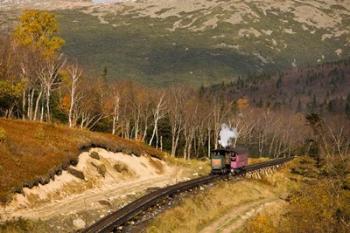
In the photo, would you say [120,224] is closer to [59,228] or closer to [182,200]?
[59,228]

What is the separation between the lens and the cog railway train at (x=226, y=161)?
55656 millimetres

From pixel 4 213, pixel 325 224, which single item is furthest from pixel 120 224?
pixel 325 224

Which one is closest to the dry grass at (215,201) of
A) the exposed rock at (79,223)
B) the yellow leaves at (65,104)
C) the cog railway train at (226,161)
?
the cog railway train at (226,161)

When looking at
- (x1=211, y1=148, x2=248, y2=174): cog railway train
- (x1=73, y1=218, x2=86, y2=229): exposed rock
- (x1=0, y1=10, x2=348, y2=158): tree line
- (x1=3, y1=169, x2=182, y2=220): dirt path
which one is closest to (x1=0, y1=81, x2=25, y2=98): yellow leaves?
(x1=0, y1=10, x2=348, y2=158): tree line

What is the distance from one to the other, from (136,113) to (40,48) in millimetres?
30845

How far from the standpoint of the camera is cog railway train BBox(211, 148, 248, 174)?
55656mm

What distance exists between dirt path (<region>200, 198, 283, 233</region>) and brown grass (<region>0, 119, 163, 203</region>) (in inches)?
546

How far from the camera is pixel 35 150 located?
43.1 metres

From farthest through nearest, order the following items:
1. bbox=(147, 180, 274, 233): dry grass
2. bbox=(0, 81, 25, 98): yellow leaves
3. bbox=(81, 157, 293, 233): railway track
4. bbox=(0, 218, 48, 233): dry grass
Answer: bbox=(0, 81, 25, 98): yellow leaves, bbox=(147, 180, 274, 233): dry grass, bbox=(81, 157, 293, 233): railway track, bbox=(0, 218, 48, 233): dry grass

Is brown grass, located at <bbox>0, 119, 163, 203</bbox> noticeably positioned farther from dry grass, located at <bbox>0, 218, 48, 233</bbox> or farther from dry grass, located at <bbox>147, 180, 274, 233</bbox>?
dry grass, located at <bbox>147, 180, 274, 233</bbox>

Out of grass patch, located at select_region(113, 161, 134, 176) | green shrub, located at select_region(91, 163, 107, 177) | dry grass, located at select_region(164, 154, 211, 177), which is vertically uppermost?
green shrub, located at select_region(91, 163, 107, 177)

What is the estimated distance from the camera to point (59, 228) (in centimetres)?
3191

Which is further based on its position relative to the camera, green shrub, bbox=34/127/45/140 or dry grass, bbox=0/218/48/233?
green shrub, bbox=34/127/45/140

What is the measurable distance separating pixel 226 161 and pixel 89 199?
20.6 metres
